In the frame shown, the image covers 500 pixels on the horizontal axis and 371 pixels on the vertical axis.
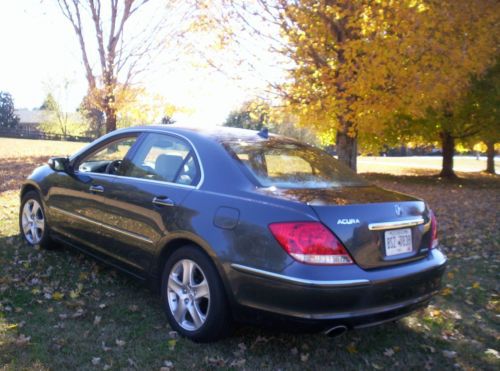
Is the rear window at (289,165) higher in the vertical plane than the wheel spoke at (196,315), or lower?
higher

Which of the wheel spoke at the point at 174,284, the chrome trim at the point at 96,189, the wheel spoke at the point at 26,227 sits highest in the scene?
the chrome trim at the point at 96,189

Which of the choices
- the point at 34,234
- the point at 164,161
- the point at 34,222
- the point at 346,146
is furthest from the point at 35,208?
the point at 346,146

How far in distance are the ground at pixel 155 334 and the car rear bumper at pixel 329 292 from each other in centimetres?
37

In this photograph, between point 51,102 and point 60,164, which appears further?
point 51,102

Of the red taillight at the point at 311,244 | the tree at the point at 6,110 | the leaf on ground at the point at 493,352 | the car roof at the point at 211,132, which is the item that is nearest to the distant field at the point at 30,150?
the car roof at the point at 211,132

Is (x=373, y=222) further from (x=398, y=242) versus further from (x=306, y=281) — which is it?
(x=306, y=281)

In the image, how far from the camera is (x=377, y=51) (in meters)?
8.96

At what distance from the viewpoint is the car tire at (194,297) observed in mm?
3396

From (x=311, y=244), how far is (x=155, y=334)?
151 cm

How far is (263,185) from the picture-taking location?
3516 mm

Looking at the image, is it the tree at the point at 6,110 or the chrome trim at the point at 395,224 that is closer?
the chrome trim at the point at 395,224

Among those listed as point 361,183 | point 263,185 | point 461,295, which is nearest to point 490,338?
point 461,295

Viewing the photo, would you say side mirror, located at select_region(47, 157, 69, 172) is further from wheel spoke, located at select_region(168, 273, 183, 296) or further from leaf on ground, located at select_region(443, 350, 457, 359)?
leaf on ground, located at select_region(443, 350, 457, 359)

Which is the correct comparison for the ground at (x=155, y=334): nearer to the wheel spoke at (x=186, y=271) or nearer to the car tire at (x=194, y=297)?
the car tire at (x=194, y=297)
